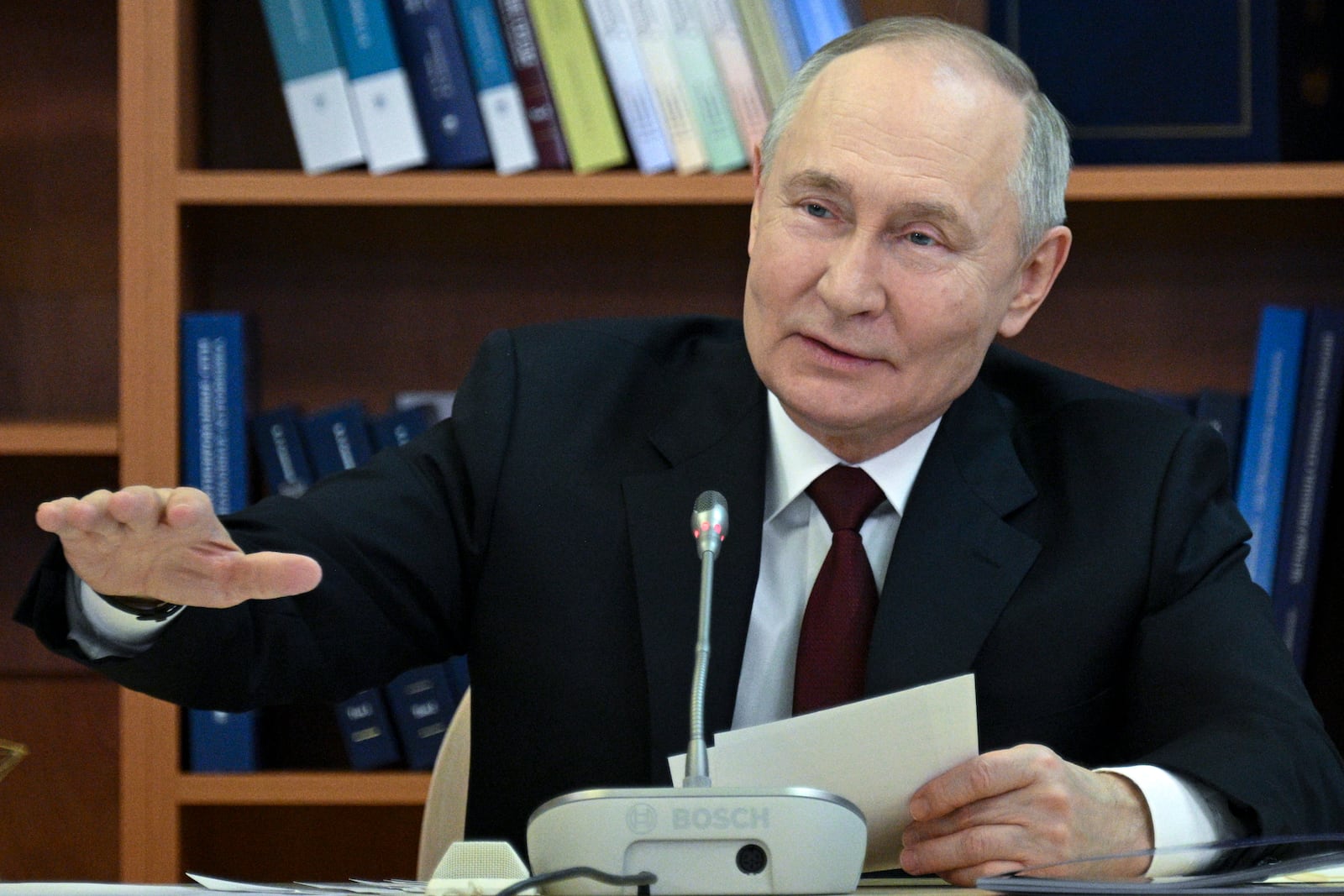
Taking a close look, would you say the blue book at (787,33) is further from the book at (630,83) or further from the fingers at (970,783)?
the fingers at (970,783)

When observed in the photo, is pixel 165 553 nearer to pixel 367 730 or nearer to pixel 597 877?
pixel 597 877

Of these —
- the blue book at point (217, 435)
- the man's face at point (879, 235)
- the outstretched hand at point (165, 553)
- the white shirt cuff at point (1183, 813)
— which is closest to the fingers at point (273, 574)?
the outstretched hand at point (165, 553)

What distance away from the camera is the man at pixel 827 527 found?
4.40 ft

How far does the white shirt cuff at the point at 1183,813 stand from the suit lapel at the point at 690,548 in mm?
387

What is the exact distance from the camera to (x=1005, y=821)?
1.03 meters

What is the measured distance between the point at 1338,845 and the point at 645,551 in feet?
2.13

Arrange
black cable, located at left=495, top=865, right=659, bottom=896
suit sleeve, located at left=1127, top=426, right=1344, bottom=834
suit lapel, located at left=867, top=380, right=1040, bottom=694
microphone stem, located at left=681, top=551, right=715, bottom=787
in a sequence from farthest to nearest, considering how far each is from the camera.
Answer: suit lapel, located at left=867, top=380, right=1040, bottom=694, suit sleeve, located at left=1127, top=426, right=1344, bottom=834, microphone stem, located at left=681, top=551, right=715, bottom=787, black cable, located at left=495, top=865, right=659, bottom=896

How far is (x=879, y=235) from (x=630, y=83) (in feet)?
2.17

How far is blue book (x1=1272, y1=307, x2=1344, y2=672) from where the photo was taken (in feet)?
6.40

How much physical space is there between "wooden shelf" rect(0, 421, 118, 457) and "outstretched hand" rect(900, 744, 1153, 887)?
129cm

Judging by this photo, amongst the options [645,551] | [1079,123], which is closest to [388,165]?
[645,551]

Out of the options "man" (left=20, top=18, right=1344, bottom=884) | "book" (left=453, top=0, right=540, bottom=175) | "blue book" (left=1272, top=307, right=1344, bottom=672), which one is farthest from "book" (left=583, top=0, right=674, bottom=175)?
"blue book" (left=1272, top=307, right=1344, bottom=672)

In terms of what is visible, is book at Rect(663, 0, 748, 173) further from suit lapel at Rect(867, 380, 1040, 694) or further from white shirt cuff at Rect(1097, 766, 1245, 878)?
white shirt cuff at Rect(1097, 766, 1245, 878)

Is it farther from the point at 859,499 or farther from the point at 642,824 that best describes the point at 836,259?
the point at 642,824
